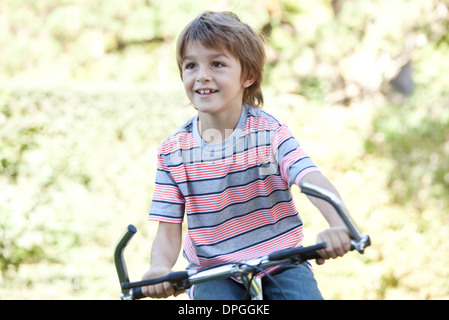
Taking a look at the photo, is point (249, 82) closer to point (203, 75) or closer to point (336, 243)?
point (203, 75)

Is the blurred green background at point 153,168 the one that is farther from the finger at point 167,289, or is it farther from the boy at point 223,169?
the finger at point 167,289

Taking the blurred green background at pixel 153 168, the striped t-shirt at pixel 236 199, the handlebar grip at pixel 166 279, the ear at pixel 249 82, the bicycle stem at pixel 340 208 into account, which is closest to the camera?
the bicycle stem at pixel 340 208

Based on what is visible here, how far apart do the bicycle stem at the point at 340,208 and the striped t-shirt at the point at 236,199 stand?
2.02 feet

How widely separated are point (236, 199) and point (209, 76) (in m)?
0.52

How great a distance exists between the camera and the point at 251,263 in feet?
6.61

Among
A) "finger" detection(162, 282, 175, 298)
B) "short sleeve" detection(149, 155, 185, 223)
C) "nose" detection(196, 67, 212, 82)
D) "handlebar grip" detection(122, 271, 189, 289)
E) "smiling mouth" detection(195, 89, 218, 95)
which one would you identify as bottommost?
"finger" detection(162, 282, 175, 298)

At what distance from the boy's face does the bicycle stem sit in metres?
0.72

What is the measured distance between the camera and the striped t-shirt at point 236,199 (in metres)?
2.54

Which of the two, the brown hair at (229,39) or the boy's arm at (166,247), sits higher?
the brown hair at (229,39)

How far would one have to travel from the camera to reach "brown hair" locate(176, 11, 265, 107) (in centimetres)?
248

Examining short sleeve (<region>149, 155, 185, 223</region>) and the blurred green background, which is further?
the blurred green background

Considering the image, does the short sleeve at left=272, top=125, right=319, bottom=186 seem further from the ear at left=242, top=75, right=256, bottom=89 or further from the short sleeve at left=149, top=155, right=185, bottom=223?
the short sleeve at left=149, top=155, right=185, bottom=223

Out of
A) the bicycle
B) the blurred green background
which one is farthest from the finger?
the blurred green background

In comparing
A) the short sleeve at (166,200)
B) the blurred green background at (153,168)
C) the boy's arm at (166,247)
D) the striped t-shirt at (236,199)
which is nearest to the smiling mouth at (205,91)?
the striped t-shirt at (236,199)
